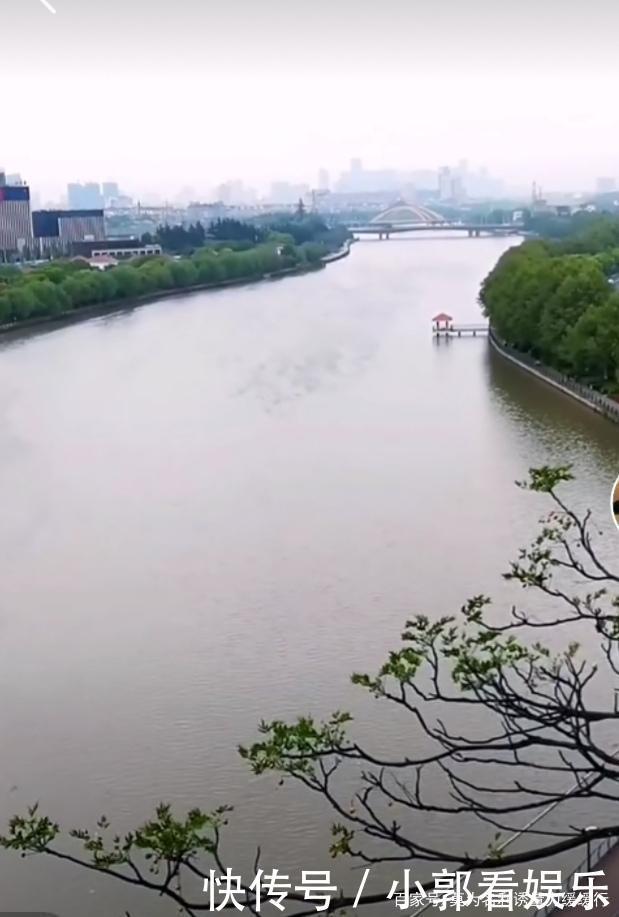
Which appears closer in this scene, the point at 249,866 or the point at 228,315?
the point at 249,866

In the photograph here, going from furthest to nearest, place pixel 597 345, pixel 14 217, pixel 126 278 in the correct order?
pixel 14 217 < pixel 126 278 < pixel 597 345

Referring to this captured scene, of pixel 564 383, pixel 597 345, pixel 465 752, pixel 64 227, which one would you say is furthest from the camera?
pixel 64 227

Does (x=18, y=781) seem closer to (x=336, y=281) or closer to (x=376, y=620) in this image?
(x=376, y=620)

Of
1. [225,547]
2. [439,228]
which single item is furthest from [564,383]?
[439,228]

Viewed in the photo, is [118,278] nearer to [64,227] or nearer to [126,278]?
[126,278]

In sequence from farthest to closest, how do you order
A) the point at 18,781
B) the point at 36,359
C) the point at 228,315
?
1. the point at 228,315
2. the point at 36,359
3. the point at 18,781

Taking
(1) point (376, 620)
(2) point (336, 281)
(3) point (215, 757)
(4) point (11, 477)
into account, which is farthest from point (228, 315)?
(3) point (215, 757)

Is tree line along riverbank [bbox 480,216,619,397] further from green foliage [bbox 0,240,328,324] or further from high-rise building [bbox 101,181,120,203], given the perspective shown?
high-rise building [bbox 101,181,120,203]
